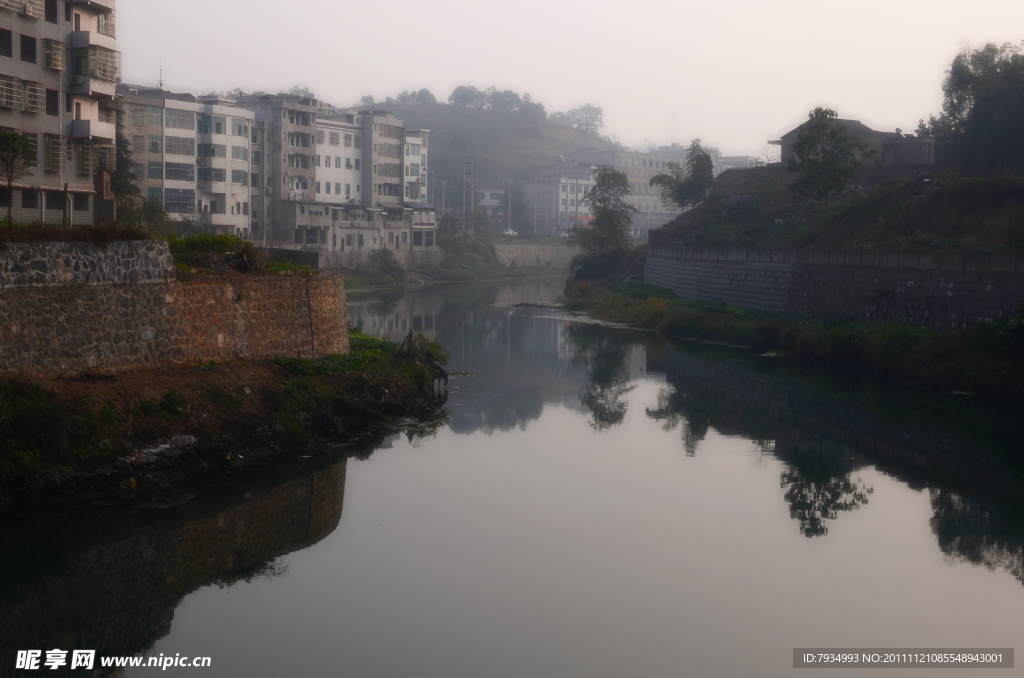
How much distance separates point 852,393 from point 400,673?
16658mm

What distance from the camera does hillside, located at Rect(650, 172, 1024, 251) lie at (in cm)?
3059

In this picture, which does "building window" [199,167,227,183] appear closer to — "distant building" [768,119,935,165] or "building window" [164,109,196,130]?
"building window" [164,109,196,130]

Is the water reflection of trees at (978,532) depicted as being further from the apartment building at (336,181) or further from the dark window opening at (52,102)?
the apartment building at (336,181)

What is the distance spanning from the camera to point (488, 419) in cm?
1905

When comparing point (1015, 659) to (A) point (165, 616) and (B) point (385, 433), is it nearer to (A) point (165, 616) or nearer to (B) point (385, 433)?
(A) point (165, 616)

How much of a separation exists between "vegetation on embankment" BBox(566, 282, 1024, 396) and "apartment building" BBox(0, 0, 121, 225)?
1937 cm

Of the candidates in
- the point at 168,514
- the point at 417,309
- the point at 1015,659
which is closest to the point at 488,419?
the point at 168,514

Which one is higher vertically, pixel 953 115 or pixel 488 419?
pixel 953 115

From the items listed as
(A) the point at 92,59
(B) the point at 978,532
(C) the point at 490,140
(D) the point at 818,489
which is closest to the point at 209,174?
(A) the point at 92,59

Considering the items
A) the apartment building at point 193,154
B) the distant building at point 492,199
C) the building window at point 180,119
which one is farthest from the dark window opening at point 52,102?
the distant building at point 492,199

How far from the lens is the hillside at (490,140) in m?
112

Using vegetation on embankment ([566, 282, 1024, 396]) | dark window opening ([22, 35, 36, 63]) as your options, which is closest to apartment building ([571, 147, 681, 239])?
vegetation on embankment ([566, 282, 1024, 396])

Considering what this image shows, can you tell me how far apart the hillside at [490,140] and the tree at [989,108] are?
6404 cm

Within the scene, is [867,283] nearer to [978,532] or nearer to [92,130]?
[978,532]
